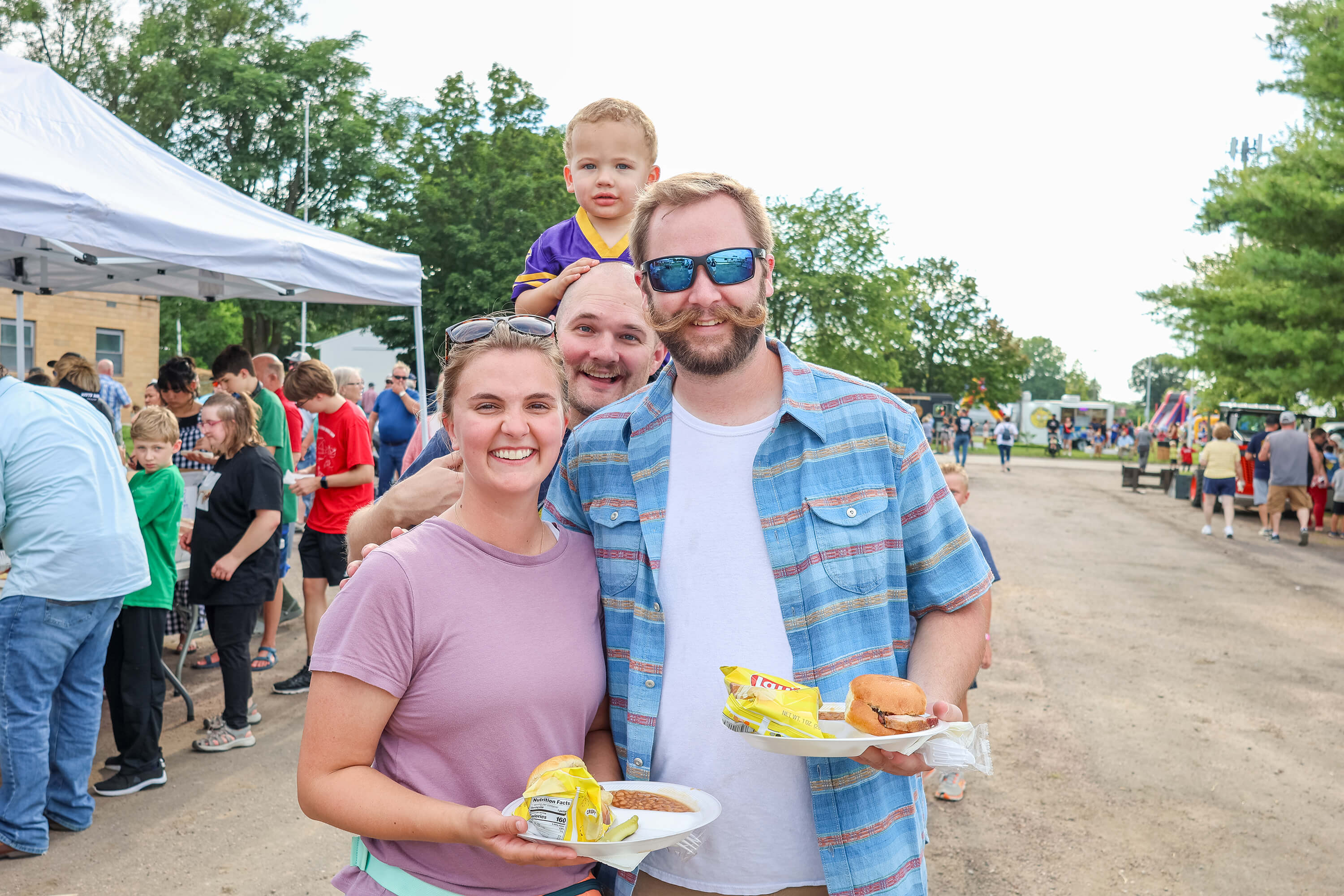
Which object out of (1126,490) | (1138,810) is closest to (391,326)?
(1126,490)

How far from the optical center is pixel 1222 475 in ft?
55.1

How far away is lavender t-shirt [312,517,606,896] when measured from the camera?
1774mm

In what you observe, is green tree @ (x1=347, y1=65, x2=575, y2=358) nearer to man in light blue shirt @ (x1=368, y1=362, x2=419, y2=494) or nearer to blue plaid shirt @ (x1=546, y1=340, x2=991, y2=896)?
man in light blue shirt @ (x1=368, y1=362, x2=419, y2=494)

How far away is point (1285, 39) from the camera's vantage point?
755 inches

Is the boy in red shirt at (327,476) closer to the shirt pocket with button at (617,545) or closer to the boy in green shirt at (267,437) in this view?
the boy in green shirt at (267,437)

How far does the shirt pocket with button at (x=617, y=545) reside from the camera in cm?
207

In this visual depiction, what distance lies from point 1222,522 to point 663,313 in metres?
20.1

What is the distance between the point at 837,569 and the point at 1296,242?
61.7 feet

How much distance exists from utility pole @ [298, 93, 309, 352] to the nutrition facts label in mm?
12534

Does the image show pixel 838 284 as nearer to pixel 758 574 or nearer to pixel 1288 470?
pixel 1288 470

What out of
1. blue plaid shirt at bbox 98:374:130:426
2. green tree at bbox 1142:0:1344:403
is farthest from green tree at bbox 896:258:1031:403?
blue plaid shirt at bbox 98:374:130:426

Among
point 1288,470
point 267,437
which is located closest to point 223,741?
point 267,437

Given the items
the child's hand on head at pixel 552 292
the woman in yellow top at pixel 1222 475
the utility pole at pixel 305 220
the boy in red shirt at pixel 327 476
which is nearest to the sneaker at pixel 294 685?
the boy in red shirt at pixel 327 476

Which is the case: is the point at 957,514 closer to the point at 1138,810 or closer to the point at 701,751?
the point at 701,751
